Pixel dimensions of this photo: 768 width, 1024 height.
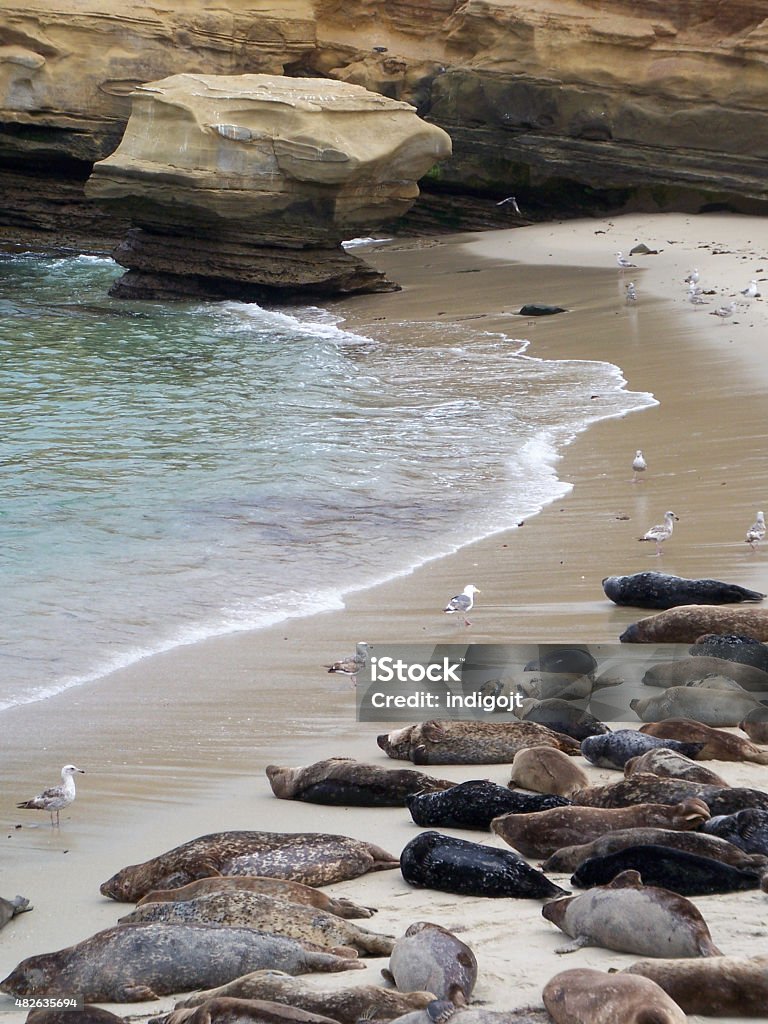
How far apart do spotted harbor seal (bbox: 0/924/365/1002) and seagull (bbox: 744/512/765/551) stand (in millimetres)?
5316

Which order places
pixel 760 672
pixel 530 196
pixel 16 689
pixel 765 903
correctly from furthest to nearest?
pixel 530 196, pixel 16 689, pixel 760 672, pixel 765 903

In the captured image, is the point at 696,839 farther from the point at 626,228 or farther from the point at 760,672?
the point at 626,228

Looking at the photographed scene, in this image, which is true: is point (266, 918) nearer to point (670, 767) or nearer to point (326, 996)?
point (326, 996)

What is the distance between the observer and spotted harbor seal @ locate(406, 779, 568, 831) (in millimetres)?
4629

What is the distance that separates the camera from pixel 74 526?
972 cm

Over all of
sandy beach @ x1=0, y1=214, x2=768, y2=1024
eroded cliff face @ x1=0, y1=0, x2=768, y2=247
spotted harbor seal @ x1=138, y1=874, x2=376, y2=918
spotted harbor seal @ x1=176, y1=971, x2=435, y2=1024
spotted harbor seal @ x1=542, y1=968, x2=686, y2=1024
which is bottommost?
sandy beach @ x1=0, y1=214, x2=768, y2=1024

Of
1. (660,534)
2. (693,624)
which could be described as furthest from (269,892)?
(660,534)

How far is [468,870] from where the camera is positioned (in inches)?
161

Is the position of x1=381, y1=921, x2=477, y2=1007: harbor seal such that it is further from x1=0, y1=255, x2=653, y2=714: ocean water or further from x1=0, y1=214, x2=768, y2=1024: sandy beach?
x1=0, y1=255, x2=653, y2=714: ocean water

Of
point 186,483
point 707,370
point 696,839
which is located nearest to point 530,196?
point 707,370

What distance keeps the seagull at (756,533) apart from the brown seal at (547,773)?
11.8 feet

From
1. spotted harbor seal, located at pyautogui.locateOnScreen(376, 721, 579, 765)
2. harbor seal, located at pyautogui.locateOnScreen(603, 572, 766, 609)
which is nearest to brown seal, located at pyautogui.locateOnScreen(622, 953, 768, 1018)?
spotted harbor seal, located at pyautogui.locateOnScreen(376, 721, 579, 765)

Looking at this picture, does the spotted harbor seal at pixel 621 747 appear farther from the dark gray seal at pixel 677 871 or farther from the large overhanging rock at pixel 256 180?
the large overhanging rock at pixel 256 180

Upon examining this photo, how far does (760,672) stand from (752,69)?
74.5ft
